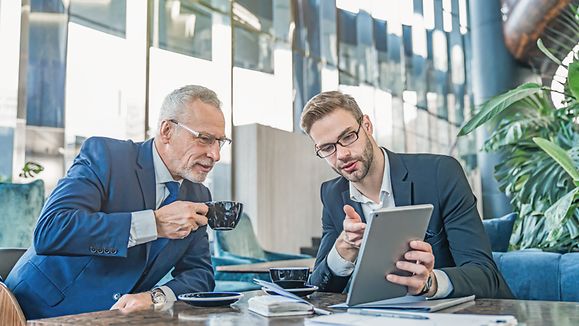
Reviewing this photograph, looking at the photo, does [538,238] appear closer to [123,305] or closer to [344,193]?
[344,193]

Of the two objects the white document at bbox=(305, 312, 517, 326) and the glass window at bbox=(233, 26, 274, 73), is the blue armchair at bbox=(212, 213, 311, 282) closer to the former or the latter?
the glass window at bbox=(233, 26, 274, 73)

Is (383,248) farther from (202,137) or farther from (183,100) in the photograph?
(183,100)

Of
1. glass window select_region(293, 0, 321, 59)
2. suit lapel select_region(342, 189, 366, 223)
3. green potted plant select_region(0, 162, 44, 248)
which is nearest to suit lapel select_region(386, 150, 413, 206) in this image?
suit lapel select_region(342, 189, 366, 223)

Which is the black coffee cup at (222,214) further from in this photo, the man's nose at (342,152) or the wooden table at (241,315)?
the man's nose at (342,152)

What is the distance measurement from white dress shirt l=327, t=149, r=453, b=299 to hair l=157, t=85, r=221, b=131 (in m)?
0.52

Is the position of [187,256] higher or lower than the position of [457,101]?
lower

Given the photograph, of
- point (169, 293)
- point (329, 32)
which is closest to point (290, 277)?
point (169, 293)

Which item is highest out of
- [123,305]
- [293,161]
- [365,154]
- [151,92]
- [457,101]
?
[457,101]

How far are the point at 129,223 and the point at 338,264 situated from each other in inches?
22.1

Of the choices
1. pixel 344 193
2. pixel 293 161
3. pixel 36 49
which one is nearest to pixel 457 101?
pixel 293 161

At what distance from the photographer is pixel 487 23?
8.91 metres

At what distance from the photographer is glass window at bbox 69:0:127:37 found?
4637mm

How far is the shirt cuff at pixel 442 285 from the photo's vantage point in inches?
53.2

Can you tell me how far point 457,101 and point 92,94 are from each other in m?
9.00
